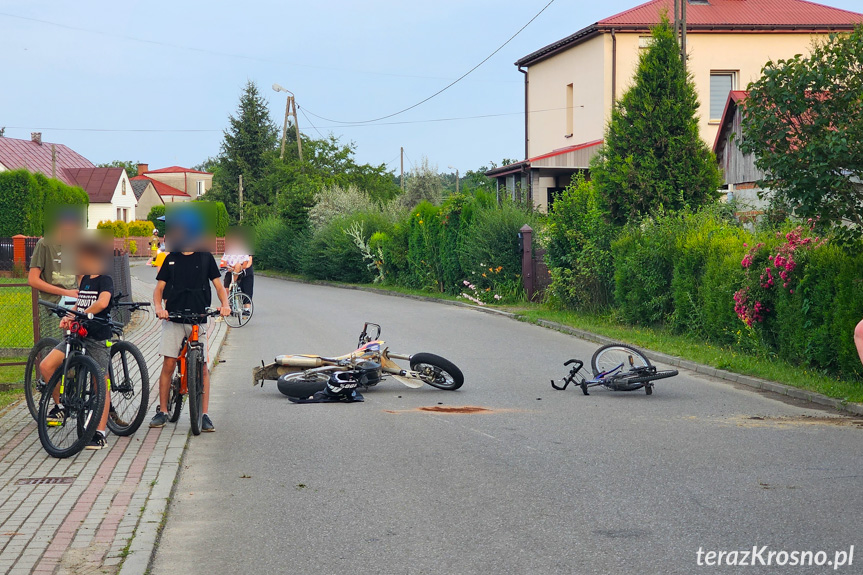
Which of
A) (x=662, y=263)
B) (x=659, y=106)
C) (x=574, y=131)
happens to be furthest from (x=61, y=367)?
(x=574, y=131)

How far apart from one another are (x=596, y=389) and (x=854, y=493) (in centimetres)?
546

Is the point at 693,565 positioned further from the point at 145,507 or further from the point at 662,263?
the point at 662,263

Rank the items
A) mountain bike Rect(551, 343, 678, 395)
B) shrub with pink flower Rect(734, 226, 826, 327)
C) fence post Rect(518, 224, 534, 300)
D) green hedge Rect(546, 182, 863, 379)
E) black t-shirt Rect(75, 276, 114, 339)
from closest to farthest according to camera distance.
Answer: black t-shirt Rect(75, 276, 114, 339), mountain bike Rect(551, 343, 678, 395), green hedge Rect(546, 182, 863, 379), shrub with pink flower Rect(734, 226, 826, 327), fence post Rect(518, 224, 534, 300)

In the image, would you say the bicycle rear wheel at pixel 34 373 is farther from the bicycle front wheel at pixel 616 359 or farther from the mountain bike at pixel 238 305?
the mountain bike at pixel 238 305

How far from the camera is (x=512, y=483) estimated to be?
678 cm

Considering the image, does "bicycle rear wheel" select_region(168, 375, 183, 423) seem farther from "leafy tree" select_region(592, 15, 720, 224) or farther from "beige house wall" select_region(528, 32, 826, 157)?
"beige house wall" select_region(528, 32, 826, 157)

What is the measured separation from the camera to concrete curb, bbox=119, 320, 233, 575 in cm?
497

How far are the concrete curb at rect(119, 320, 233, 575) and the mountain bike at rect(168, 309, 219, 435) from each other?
0.24m

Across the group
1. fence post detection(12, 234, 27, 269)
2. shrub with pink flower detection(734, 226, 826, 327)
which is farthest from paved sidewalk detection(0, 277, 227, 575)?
fence post detection(12, 234, 27, 269)

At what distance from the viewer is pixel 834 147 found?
995cm

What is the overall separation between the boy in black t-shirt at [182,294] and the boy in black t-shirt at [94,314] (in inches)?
19.8

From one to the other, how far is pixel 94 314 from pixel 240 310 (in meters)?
12.3

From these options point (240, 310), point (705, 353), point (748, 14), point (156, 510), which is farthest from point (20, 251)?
point (156, 510)

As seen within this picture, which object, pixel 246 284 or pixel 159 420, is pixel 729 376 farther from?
pixel 246 284
